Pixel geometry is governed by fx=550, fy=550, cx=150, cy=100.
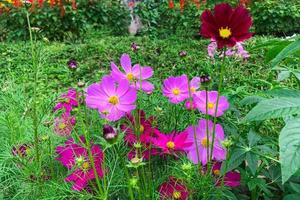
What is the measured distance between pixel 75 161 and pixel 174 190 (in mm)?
270

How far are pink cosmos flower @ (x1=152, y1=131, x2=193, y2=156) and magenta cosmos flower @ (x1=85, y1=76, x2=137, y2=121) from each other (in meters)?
0.15

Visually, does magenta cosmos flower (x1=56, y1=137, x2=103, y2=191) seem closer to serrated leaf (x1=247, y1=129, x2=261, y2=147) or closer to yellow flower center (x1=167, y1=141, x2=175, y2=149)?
yellow flower center (x1=167, y1=141, x2=175, y2=149)

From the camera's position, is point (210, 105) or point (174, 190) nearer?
point (174, 190)

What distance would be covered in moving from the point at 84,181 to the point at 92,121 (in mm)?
345

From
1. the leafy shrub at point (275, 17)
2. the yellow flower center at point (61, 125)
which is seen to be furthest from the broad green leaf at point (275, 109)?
the leafy shrub at point (275, 17)

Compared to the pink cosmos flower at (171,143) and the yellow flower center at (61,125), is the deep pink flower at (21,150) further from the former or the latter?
the pink cosmos flower at (171,143)

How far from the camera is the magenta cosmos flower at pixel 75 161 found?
1453 millimetres

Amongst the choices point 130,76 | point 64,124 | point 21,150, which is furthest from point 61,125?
point 130,76

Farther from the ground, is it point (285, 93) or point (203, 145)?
point (285, 93)

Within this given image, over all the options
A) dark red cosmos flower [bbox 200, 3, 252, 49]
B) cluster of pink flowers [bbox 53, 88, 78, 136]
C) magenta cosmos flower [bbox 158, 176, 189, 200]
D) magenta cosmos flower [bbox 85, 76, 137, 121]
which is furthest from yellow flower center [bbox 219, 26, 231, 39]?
cluster of pink flowers [bbox 53, 88, 78, 136]

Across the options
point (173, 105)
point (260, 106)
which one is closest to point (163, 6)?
point (173, 105)

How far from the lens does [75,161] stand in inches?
56.1

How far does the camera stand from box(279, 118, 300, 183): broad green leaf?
43.3 inches

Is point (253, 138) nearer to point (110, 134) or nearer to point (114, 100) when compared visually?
point (114, 100)
